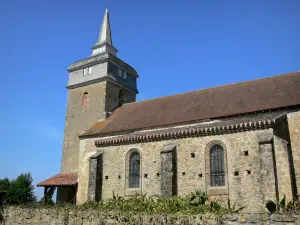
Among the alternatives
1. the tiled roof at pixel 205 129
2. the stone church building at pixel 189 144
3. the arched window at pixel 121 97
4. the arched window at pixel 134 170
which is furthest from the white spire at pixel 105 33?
the arched window at pixel 134 170

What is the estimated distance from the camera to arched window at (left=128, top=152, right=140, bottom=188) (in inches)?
693

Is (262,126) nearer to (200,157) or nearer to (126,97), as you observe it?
(200,157)

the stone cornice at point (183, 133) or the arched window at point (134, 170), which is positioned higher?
the stone cornice at point (183, 133)

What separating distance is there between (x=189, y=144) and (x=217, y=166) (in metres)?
1.91

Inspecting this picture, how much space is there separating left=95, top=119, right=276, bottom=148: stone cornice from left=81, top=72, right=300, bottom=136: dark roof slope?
132cm

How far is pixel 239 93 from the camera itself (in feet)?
61.6

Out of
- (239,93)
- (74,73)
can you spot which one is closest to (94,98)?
(74,73)

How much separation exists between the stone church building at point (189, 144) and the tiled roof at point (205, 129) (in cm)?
5

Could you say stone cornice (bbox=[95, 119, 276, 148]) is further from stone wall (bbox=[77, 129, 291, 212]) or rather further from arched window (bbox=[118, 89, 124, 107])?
arched window (bbox=[118, 89, 124, 107])

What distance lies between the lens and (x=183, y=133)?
16328 millimetres

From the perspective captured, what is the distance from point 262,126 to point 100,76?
585 inches

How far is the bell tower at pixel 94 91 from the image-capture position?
2420 centimetres

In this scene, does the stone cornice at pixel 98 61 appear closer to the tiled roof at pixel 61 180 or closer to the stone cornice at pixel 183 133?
the stone cornice at pixel 183 133

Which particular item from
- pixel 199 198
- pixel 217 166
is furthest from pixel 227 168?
pixel 199 198
